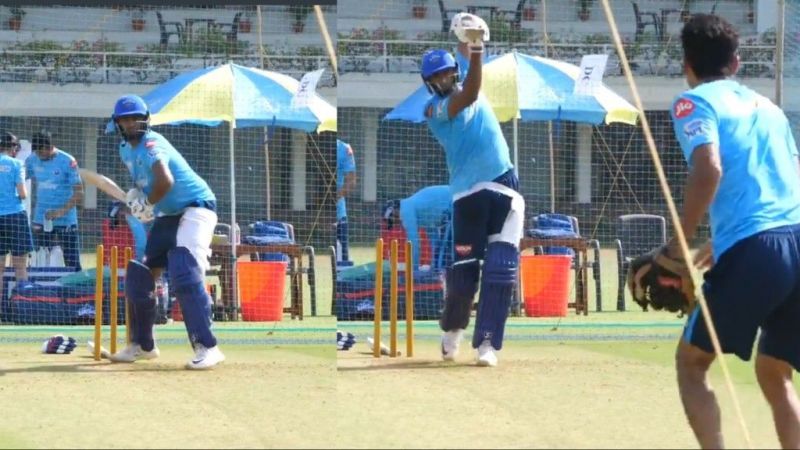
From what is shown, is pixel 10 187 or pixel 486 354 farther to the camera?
pixel 10 187

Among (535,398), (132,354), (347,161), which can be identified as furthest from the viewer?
(347,161)

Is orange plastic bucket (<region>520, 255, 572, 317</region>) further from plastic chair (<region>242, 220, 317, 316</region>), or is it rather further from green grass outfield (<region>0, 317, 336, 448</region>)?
green grass outfield (<region>0, 317, 336, 448</region>)

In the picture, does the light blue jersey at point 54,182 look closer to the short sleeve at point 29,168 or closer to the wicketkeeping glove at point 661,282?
the short sleeve at point 29,168

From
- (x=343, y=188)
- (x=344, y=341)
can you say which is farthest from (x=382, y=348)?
(x=343, y=188)

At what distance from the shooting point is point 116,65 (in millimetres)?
18688

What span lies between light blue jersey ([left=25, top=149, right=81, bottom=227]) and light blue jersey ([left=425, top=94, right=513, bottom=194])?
5423 millimetres

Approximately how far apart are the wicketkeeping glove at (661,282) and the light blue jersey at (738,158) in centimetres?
16

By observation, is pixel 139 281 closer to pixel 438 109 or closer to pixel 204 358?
pixel 204 358

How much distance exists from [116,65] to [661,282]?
549 inches

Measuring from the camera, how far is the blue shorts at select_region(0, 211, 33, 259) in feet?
42.9

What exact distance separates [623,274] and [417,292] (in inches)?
104

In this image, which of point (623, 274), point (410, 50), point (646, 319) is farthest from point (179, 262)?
point (410, 50)

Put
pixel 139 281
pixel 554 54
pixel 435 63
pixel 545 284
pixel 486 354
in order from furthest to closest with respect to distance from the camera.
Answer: pixel 554 54, pixel 545 284, pixel 139 281, pixel 435 63, pixel 486 354

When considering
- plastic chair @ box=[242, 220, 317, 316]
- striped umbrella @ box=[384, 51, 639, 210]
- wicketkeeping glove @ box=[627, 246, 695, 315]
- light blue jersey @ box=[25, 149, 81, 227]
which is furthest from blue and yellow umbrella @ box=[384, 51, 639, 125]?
wicketkeeping glove @ box=[627, 246, 695, 315]
